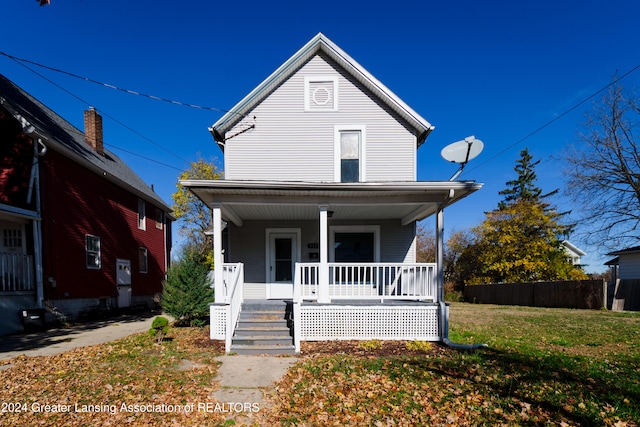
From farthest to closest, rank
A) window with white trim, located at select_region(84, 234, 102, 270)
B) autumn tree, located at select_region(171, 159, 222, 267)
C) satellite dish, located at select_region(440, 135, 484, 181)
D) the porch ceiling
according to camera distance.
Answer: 1. autumn tree, located at select_region(171, 159, 222, 267)
2. window with white trim, located at select_region(84, 234, 102, 270)
3. satellite dish, located at select_region(440, 135, 484, 181)
4. the porch ceiling

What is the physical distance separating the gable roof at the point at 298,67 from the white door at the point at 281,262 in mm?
3769

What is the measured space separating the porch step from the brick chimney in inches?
495

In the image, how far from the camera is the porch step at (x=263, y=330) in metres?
6.41

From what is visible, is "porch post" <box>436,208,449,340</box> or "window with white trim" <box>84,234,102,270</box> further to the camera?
"window with white trim" <box>84,234,102,270</box>

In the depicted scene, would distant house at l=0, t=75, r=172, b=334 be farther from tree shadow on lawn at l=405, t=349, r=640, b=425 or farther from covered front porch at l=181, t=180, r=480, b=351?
tree shadow on lawn at l=405, t=349, r=640, b=425

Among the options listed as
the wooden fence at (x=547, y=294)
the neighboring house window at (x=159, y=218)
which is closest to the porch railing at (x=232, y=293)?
the neighboring house window at (x=159, y=218)

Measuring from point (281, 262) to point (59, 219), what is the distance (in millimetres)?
7955

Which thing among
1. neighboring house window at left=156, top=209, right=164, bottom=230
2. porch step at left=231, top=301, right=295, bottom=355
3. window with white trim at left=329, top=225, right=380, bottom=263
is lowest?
porch step at left=231, top=301, right=295, bottom=355

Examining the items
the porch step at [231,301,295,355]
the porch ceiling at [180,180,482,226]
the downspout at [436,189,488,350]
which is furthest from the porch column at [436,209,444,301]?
the porch step at [231,301,295,355]

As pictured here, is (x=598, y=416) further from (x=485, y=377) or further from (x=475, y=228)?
(x=475, y=228)

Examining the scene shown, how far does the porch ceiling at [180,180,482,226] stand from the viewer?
7055mm

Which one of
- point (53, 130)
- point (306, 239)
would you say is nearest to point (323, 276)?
point (306, 239)

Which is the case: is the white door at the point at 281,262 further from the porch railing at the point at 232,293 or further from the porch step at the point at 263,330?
the porch railing at the point at 232,293

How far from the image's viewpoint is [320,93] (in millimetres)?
9547
